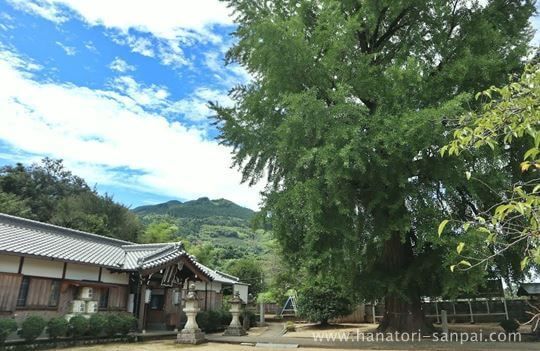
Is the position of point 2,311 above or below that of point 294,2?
below

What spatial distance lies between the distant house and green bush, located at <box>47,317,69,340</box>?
1.02 meters

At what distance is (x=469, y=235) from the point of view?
10438 millimetres

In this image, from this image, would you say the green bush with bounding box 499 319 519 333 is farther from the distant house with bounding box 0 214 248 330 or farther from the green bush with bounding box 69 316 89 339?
the green bush with bounding box 69 316 89 339

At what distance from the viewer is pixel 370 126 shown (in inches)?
457

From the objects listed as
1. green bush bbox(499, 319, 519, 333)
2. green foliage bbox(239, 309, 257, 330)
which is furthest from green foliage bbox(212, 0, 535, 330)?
green foliage bbox(239, 309, 257, 330)

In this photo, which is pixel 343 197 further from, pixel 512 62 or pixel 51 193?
pixel 51 193

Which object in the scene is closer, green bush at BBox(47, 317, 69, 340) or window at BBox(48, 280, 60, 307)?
green bush at BBox(47, 317, 69, 340)

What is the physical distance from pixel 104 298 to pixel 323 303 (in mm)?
11529

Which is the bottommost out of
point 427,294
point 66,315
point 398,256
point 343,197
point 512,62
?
point 66,315

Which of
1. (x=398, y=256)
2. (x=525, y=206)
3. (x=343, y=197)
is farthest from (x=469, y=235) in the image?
(x=525, y=206)

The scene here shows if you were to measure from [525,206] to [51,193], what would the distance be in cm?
5141

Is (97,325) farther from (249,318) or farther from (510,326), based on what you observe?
(510,326)

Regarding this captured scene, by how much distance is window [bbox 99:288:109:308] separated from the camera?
1673 cm

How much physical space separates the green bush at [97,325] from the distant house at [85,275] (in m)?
0.78
